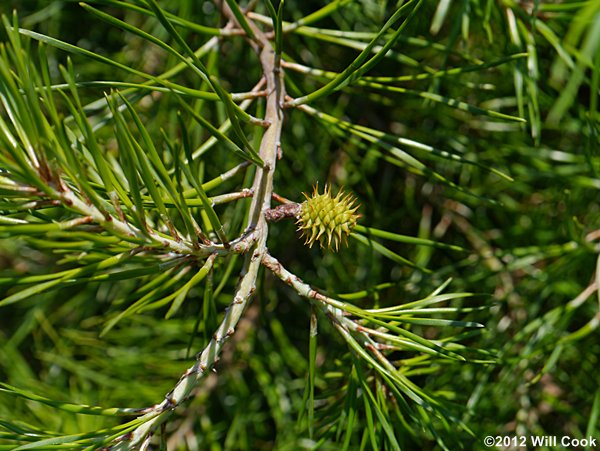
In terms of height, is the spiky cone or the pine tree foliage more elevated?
the spiky cone

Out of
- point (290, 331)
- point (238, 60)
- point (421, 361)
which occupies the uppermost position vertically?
point (238, 60)

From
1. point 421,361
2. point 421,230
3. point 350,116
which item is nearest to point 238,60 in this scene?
point 350,116

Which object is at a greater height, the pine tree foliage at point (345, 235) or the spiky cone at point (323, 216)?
the spiky cone at point (323, 216)

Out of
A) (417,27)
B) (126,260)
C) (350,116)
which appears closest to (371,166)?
(350,116)

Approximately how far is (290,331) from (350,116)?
32cm

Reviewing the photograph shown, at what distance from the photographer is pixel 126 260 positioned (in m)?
0.35

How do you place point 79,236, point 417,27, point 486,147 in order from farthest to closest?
point 486,147 → point 417,27 → point 79,236

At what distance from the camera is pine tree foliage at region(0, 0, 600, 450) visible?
474 mm

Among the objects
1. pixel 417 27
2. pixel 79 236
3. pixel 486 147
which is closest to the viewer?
pixel 79 236

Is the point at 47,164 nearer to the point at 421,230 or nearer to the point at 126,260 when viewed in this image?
the point at 126,260

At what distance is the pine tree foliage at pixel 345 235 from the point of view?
0.47 m

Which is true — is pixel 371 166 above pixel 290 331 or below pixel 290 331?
above

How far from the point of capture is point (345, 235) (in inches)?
16.8

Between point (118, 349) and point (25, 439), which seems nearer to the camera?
point (25, 439)
